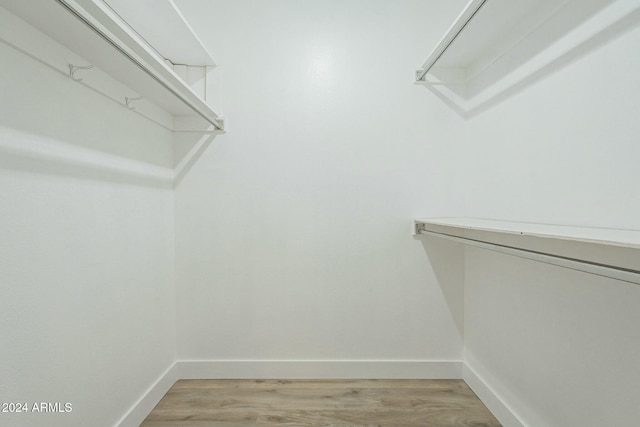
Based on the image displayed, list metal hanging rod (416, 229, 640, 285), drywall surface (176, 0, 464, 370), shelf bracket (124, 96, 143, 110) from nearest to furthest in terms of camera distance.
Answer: metal hanging rod (416, 229, 640, 285) → shelf bracket (124, 96, 143, 110) → drywall surface (176, 0, 464, 370)

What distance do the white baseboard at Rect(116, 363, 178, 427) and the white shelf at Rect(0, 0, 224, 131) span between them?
4.57 feet

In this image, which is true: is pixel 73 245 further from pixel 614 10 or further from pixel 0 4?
pixel 614 10

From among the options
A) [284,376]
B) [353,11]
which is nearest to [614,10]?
[353,11]

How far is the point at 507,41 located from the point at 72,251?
2.02m

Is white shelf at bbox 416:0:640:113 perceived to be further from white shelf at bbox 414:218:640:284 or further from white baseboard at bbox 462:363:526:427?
white baseboard at bbox 462:363:526:427

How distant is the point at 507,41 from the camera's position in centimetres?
117

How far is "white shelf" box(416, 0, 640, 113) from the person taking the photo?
0.82m

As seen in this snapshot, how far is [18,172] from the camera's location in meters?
0.71

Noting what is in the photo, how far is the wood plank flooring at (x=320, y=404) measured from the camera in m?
1.20

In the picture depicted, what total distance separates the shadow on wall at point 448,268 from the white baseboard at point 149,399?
65.4 inches

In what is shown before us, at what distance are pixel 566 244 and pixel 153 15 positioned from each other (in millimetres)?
1882

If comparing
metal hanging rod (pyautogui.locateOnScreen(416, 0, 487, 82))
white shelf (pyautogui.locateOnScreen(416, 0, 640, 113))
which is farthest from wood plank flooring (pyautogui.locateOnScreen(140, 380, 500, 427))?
metal hanging rod (pyautogui.locateOnScreen(416, 0, 487, 82))

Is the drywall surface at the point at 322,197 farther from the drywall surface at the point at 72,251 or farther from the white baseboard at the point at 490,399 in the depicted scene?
the drywall surface at the point at 72,251

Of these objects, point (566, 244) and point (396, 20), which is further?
point (396, 20)
